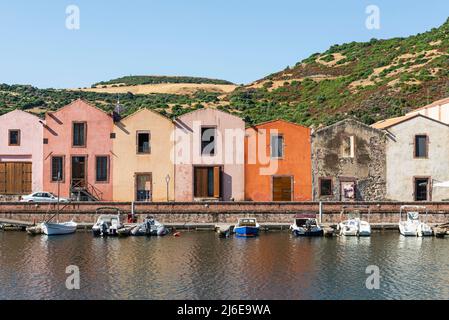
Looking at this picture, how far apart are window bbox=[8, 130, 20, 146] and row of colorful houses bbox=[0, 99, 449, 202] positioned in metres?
4.88

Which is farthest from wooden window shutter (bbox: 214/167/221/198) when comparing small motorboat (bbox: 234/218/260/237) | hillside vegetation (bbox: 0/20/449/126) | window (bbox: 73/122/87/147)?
hillside vegetation (bbox: 0/20/449/126)

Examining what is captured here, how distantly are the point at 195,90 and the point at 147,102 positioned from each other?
3461 centimetres

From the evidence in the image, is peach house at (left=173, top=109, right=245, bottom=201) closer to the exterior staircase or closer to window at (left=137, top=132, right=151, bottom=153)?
window at (left=137, top=132, right=151, bottom=153)

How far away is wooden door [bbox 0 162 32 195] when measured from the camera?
222 feet

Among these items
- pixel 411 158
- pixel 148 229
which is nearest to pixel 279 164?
pixel 411 158

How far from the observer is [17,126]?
224 ft

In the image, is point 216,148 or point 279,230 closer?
point 279,230

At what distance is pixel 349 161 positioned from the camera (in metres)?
66.3

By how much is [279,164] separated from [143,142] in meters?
13.4

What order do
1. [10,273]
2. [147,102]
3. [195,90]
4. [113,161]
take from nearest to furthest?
1. [10,273]
2. [113,161]
3. [147,102]
4. [195,90]

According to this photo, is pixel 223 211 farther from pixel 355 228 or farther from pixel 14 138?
pixel 14 138
